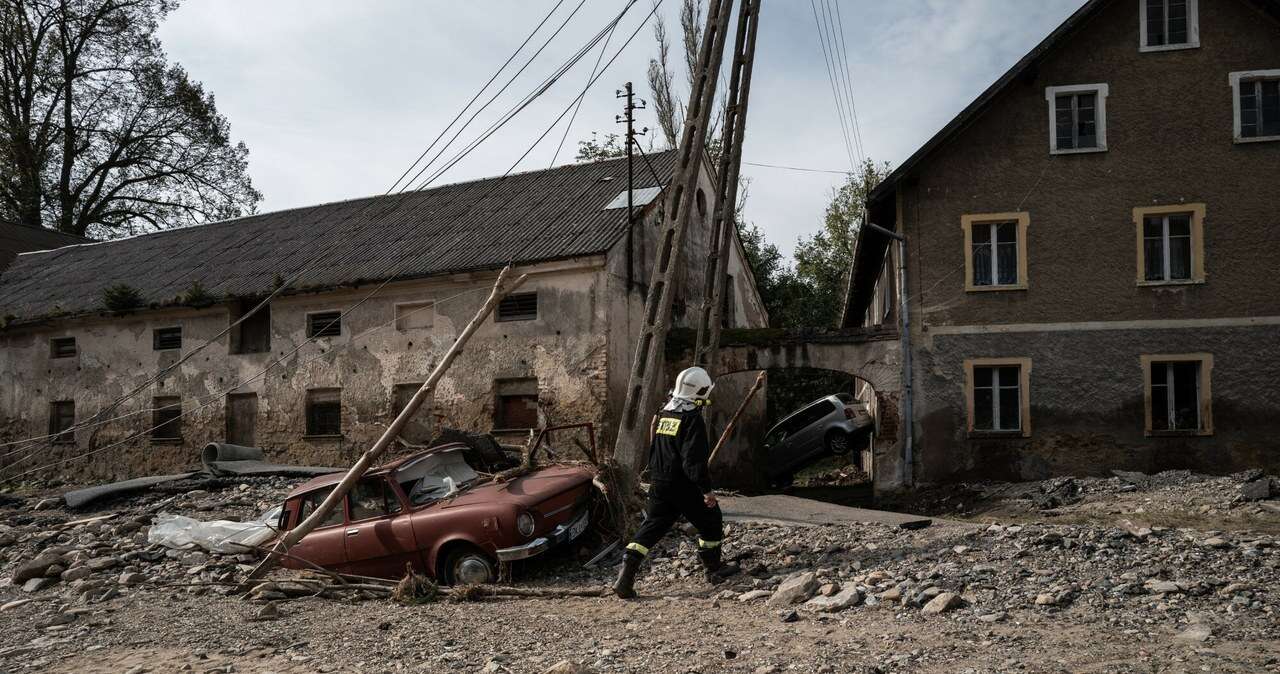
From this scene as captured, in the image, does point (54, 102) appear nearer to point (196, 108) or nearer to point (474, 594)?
point (196, 108)

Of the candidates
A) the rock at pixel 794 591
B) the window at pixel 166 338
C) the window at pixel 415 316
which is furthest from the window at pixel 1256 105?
the window at pixel 166 338

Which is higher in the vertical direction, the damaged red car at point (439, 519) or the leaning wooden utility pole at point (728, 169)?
the leaning wooden utility pole at point (728, 169)

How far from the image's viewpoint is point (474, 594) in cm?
894

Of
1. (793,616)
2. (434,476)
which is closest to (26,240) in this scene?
(434,476)

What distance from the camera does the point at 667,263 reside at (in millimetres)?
12281

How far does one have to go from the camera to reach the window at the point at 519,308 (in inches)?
757

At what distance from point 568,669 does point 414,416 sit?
14.8m

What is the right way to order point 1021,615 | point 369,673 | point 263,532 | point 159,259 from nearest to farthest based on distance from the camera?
point 369,673
point 1021,615
point 263,532
point 159,259

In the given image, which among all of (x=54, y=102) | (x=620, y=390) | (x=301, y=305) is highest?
(x=54, y=102)

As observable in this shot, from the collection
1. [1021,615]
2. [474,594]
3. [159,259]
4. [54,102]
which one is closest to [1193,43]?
[1021,615]

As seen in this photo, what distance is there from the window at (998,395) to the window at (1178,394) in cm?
197

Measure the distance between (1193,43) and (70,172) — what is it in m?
36.5

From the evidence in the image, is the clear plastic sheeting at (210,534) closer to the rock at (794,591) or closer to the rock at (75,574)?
the rock at (75,574)

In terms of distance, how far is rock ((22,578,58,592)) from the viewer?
1092cm
